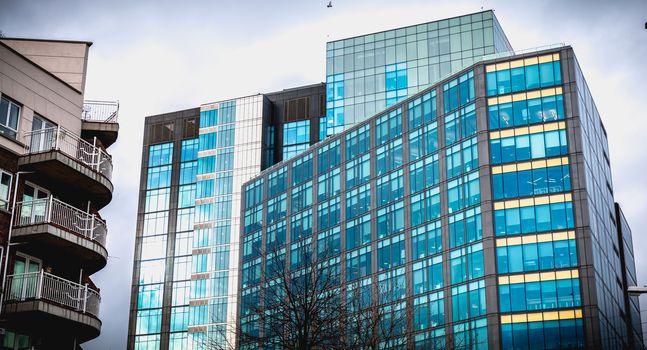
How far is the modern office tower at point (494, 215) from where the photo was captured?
81.7m

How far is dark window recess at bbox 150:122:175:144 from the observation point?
15162cm

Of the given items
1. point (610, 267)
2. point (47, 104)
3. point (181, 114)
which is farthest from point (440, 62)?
point (47, 104)

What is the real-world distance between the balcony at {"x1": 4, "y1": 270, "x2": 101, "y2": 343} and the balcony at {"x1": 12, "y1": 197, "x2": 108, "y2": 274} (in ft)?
4.49

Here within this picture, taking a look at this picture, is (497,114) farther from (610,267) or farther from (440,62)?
(440,62)

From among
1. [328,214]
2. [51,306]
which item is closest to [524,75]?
[328,214]

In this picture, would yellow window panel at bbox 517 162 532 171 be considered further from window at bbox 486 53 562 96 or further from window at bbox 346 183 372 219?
window at bbox 346 183 372 219

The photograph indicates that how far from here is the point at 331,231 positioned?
4085 inches

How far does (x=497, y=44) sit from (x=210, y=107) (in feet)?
153

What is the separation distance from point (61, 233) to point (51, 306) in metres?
3.07

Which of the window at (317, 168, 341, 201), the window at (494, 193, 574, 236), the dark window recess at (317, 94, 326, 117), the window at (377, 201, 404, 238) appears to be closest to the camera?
the window at (494, 193, 574, 236)

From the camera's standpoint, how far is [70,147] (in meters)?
40.8

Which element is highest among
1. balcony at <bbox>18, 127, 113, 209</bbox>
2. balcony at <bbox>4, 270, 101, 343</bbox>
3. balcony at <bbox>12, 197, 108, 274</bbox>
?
balcony at <bbox>18, 127, 113, 209</bbox>

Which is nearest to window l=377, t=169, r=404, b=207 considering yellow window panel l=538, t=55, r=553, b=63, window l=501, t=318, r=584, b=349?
yellow window panel l=538, t=55, r=553, b=63

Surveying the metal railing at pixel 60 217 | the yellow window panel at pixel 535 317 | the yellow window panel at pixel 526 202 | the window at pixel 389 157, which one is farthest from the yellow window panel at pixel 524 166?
the metal railing at pixel 60 217
